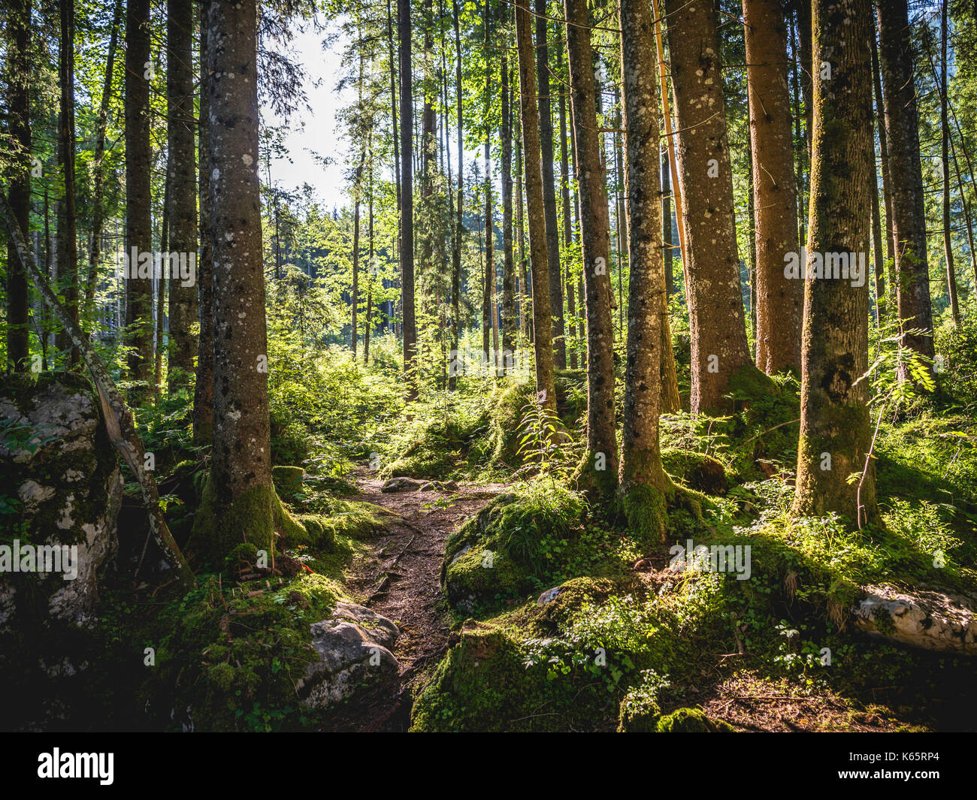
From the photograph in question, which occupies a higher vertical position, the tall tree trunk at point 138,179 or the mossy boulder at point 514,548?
the tall tree trunk at point 138,179

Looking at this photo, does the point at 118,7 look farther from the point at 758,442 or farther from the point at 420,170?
the point at 758,442

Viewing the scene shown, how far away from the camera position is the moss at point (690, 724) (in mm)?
3113

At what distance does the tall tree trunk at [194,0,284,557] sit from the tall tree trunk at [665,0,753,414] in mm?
6239

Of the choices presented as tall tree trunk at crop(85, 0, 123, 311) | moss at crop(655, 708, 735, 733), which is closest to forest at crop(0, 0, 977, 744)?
moss at crop(655, 708, 735, 733)

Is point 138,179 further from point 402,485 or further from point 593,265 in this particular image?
point 593,265

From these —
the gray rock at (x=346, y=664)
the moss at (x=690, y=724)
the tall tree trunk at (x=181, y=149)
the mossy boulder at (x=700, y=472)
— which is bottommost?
the gray rock at (x=346, y=664)

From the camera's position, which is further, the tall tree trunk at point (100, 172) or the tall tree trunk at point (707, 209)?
the tall tree trunk at point (100, 172)

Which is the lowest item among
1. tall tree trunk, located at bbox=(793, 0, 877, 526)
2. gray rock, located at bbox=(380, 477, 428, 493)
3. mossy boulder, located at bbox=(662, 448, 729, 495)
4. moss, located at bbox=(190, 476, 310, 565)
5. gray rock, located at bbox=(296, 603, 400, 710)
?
gray rock, located at bbox=(296, 603, 400, 710)

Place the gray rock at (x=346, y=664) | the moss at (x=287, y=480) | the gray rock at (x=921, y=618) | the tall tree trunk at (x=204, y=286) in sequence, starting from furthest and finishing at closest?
1. the moss at (x=287, y=480)
2. the tall tree trunk at (x=204, y=286)
3. the gray rock at (x=346, y=664)
4. the gray rock at (x=921, y=618)

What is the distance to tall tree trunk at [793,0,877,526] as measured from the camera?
445 cm

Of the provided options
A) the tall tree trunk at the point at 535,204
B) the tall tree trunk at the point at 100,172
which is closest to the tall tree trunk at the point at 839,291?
the tall tree trunk at the point at 535,204

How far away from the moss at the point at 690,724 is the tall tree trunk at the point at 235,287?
416cm

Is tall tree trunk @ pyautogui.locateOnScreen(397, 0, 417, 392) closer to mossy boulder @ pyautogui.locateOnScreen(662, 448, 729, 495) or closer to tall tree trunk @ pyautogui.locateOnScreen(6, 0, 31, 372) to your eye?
tall tree trunk @ pyautogui.locateOnScreen(6, 0, 31, 372)

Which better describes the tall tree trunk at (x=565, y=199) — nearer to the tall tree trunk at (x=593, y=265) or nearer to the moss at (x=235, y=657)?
the tall tree trunk at (x=593, y=265)
